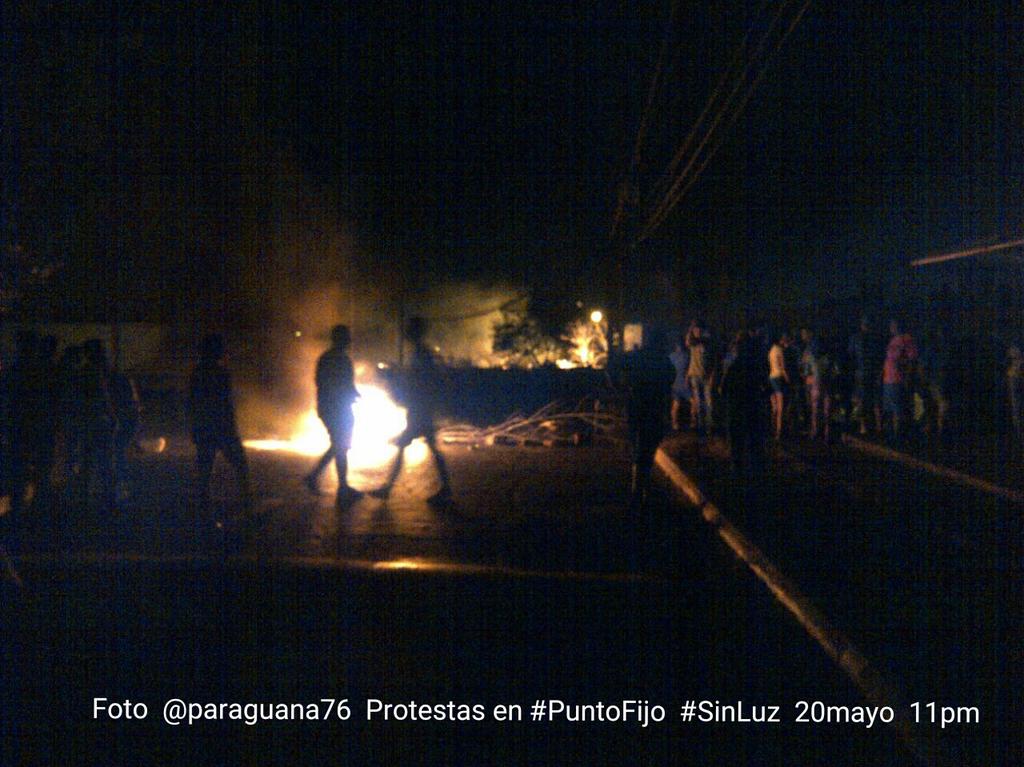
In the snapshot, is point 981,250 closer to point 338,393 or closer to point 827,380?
point 827,380

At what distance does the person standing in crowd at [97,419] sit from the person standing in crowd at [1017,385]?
11.2 m

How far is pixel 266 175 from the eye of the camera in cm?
2491

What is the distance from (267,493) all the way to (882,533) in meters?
6.36

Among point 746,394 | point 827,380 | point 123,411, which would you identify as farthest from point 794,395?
point 123,411

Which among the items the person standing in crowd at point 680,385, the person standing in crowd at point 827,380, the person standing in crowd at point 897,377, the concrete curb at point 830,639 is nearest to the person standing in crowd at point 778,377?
the person standing in crowd at point 827,380

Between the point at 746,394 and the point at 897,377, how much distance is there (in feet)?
15.1

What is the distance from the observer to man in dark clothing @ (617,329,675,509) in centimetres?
989

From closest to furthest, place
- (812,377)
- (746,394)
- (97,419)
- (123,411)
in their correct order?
(97,419) → (123,411) → (746,394) → (812,377)

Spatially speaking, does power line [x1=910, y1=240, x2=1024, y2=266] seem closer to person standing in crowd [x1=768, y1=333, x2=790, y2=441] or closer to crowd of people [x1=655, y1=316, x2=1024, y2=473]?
crowd of people [x1=655, y1=316, x2=1024, y2=473]

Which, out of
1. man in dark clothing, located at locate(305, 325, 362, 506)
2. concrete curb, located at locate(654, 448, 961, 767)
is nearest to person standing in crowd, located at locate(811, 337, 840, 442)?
concrete curb, located at locate(654, 448, 961, 767)

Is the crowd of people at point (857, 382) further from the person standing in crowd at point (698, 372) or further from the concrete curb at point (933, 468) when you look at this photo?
the concrete curb at point (933, 468)

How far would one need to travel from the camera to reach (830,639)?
562 centimetres

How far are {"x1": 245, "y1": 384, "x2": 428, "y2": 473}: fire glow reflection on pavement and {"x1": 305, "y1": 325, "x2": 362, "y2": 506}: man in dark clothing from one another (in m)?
4.88

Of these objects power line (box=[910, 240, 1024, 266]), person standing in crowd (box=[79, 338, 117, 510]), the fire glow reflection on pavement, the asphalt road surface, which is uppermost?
power line (box=[910, 240, 1024, 266])
